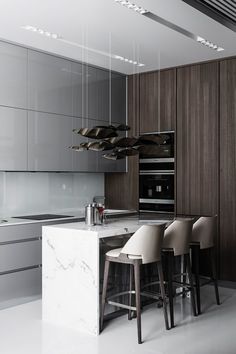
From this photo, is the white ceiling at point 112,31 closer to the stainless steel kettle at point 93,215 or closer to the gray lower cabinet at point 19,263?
the stainless steel kettle at point 93,215

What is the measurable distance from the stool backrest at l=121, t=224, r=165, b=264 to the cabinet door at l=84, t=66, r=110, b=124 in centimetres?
265

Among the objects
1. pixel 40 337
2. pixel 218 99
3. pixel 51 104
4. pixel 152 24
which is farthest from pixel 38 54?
pixel 40 337

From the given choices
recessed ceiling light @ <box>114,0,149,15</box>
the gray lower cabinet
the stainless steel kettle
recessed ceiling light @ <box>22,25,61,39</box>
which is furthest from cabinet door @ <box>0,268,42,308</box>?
recessed ceiling light @ <box>114,0,149,15</box>

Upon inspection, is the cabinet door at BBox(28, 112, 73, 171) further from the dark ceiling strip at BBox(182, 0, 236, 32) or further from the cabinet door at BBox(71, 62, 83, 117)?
the dark ceiling strip at BBox(182, 0, 236, 32)

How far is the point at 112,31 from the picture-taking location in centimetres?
465

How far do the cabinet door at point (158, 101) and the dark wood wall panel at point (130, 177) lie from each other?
108mm

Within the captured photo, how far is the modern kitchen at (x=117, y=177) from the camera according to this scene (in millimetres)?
3941

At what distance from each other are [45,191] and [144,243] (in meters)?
2.51

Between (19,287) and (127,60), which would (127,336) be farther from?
(127,60)

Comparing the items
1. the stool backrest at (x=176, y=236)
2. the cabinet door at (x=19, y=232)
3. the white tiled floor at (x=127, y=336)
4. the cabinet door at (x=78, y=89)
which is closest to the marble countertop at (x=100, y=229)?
the stool backrest at (x=176, y=236)

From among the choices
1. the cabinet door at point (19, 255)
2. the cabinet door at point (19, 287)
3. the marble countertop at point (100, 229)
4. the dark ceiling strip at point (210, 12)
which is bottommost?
the cabinet door at point (19, 287)

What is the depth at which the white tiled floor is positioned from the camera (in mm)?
3586

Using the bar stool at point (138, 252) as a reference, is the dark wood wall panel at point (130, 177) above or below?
above

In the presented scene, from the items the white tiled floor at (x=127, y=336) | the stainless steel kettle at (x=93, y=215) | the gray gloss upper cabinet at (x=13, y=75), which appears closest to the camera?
the white tiled floor at (x=127, y=336)
